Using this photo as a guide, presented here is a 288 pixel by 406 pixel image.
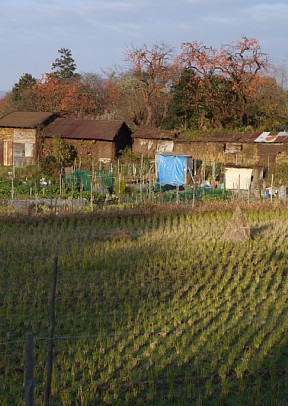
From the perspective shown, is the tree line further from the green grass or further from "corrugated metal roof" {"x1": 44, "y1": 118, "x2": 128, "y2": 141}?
the green grass

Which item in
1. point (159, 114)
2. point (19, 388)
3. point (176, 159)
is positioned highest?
point (159, 114)

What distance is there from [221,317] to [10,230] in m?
6.83

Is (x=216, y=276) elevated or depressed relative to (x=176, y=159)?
depressed

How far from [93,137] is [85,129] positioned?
0.92m

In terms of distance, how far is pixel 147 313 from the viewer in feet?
26.2

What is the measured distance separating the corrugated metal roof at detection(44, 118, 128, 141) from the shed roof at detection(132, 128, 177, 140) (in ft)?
3.11

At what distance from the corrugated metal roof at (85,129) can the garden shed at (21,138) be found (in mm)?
529

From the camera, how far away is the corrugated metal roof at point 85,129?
28.0 metres

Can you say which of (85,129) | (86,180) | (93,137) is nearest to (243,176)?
(86,180)

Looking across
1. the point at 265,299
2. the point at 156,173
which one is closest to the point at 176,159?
the point at 156,173

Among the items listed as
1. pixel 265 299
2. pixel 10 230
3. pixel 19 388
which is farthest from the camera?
pixel 10 230

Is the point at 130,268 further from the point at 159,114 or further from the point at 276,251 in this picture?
the point at 159,114

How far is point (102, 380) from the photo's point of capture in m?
5.79

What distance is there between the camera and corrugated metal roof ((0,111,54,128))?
28750mm
